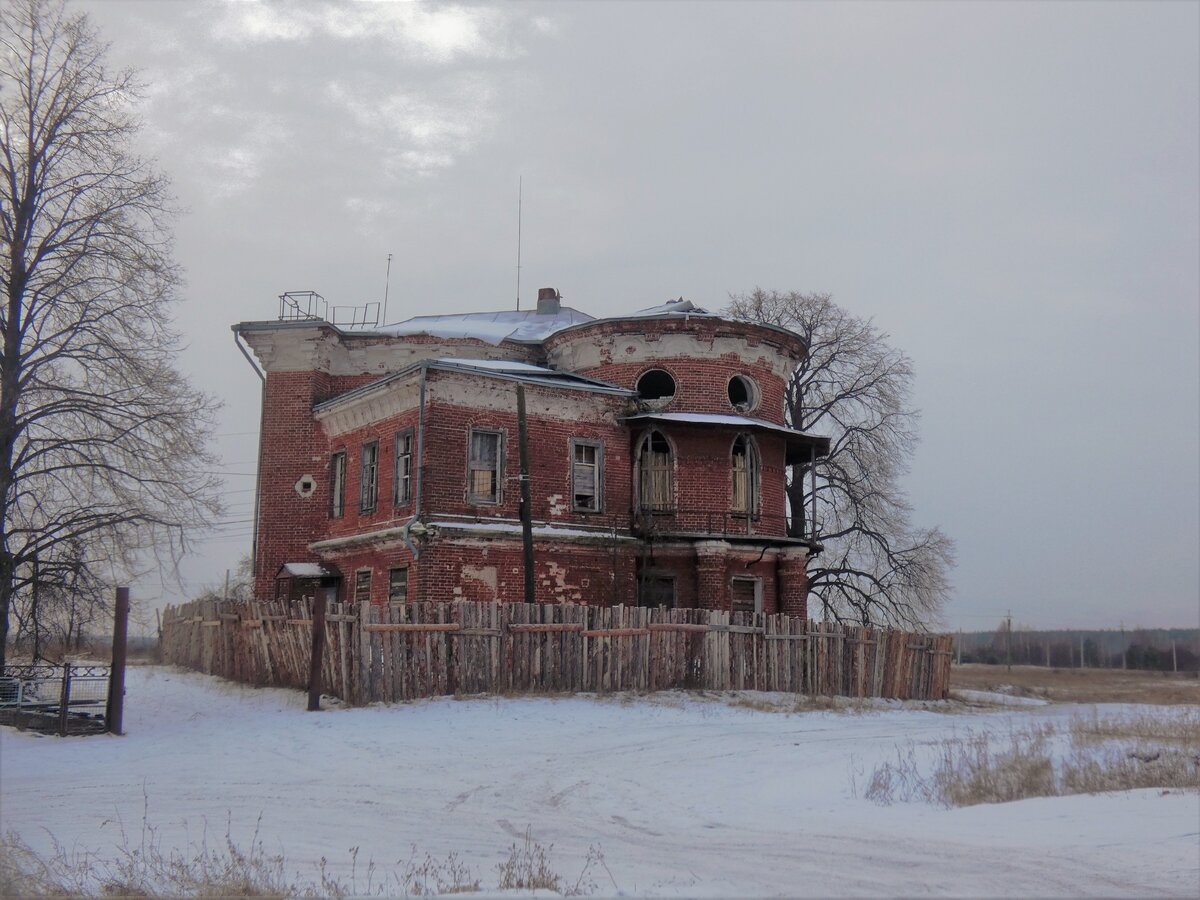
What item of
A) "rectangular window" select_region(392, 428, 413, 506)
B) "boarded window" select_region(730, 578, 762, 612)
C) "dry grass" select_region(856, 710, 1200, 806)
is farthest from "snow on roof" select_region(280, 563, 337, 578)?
"dry grass" select_region(856, 710, 1200, 806)

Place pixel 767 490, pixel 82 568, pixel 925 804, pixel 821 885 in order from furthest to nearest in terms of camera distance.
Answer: pixel 767 490 < pixel 82 568 < pixel 925 804 < pixel 821 885

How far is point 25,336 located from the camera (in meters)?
18.4

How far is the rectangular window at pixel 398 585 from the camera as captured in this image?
77.1ft

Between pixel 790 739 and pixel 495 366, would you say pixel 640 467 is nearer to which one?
pixel 495 366

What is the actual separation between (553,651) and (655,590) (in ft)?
25.5

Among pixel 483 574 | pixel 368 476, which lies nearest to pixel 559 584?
pixel 483 574

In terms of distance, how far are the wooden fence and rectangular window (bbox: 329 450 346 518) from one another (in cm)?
517

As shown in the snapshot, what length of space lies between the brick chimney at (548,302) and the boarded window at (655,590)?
1111cm

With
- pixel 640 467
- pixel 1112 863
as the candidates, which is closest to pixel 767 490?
pixel 640 467

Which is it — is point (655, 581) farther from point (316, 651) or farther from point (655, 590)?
point (316, 651)

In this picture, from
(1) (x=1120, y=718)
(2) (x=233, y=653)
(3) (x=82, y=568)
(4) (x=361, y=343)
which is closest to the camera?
(3) (x=82, y=568)

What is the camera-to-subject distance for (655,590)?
2552 centimetres

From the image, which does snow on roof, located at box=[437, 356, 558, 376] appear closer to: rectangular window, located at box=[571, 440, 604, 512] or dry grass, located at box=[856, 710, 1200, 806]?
rectangular window, located at box=[571, 440, 604, 512]

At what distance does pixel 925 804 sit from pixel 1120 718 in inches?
399
